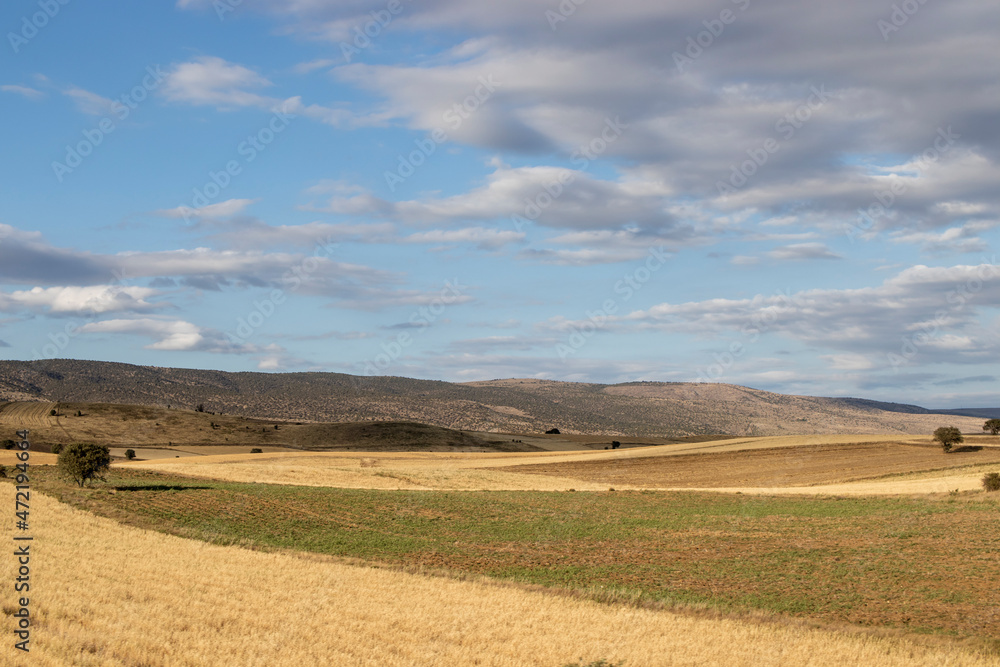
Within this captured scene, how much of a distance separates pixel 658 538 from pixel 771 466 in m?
41.6

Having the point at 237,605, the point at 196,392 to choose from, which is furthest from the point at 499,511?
the point at 196,392

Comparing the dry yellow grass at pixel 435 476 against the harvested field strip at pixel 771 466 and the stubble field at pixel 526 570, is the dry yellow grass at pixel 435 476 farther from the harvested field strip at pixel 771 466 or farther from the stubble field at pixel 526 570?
the harvested field strip at pixel 771 466

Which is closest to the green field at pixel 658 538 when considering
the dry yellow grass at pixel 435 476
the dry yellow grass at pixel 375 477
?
the dry yellow grass at pixel 435 476

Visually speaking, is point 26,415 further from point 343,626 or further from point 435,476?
point 343,626

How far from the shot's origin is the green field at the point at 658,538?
26.4 meters

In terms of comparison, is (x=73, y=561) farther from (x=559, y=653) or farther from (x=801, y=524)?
(x=801, y=524)

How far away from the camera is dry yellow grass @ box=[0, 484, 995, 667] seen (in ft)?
52.3

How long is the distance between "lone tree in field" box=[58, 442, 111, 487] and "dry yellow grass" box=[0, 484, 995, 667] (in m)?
26.0

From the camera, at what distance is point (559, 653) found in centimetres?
1822

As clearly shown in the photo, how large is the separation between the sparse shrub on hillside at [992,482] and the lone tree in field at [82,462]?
201 feet

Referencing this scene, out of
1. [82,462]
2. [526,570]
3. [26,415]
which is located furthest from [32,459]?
[526,570]

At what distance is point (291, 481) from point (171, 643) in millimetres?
48286

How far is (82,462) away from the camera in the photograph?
50031mm

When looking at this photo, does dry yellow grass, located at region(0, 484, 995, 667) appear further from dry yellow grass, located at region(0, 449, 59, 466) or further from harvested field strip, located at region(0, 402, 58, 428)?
harvested field strip, located at region(0, 402, 58, 428)
